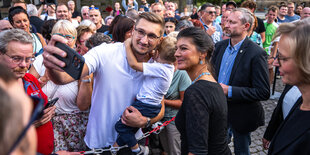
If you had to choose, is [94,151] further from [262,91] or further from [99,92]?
[262,91]

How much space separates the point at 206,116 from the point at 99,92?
96cm

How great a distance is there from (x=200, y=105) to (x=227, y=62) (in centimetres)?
167

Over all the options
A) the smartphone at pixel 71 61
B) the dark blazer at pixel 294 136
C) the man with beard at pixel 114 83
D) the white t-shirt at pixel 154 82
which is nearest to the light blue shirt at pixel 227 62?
the white t-shirt at pixel 154 82

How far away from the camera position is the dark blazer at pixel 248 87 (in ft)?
9.12

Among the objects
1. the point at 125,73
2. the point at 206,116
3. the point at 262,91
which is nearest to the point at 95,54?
the point at 125,73

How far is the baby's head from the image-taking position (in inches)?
97.0

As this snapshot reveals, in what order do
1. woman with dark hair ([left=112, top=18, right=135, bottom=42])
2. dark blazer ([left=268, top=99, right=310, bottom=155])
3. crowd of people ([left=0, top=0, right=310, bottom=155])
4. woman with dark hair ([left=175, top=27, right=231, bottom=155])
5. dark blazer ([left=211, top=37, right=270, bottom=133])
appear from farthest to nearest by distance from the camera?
woman with dark hair ([left=112, top=18, right=135, bottom=42]) < dark blazer ([left=211, top=37, right=270, bottom=133]) < woman with dark hair ([left=175, top=27, right=231, bottom=155]) < crowd of people ([left=0, top=0, right=310, bottom=155]) < dark blazer ([left=268, top=99, right=310, bottom=155])

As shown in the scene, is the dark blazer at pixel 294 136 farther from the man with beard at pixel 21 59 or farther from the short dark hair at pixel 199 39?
the man with beard at pixel 21 59

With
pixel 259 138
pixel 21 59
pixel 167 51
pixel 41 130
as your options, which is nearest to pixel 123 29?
pixel 167 51

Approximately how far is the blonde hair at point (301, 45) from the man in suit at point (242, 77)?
131cm

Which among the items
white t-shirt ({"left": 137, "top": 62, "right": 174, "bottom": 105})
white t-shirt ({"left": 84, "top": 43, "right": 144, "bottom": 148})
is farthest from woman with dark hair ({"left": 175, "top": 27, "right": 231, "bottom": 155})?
white t-shirt ({"left": 84, "top": 43, "right": 144, "bottom": 148})

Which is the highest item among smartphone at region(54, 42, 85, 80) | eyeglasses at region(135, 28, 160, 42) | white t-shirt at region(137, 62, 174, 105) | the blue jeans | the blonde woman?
eyeglasses at region(135, 28, 160, 42)

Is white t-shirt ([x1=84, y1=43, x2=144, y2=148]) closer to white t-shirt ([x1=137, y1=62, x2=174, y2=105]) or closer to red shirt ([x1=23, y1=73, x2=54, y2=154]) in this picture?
white t-shirt ([x1=137, y1=62, x2=174, y2=105])

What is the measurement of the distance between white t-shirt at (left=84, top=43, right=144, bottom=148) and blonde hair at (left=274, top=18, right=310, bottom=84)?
1265 mm
